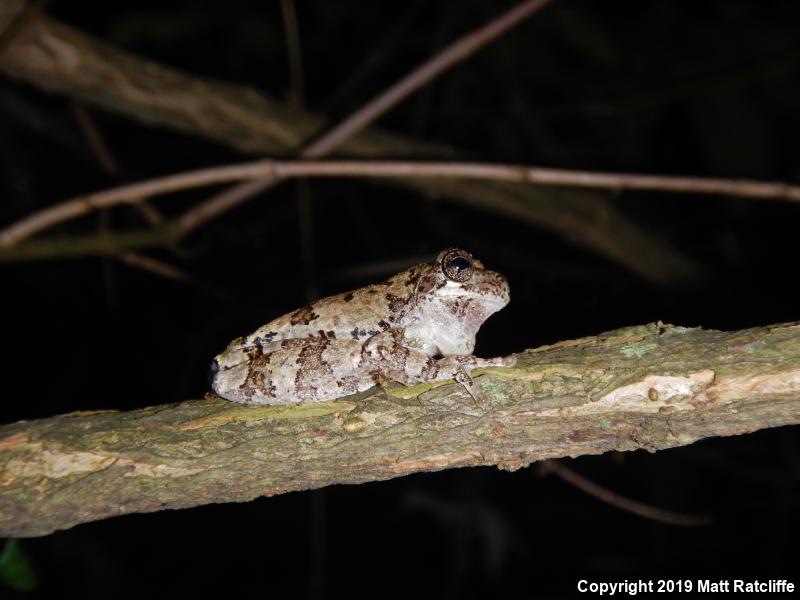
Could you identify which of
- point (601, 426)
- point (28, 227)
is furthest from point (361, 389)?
point (28, 227)

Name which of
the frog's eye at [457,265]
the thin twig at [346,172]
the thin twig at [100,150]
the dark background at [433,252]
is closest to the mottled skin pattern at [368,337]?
the frog's eye at [457,265]

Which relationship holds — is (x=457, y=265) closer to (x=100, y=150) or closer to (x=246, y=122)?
(x=246, y=122)

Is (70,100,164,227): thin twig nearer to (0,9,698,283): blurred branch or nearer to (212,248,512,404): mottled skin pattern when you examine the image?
(0,9,698,283): blurred branch

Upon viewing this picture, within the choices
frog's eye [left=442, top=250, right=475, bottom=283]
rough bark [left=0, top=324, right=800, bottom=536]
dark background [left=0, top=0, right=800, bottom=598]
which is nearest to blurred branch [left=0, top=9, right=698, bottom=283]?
dark background [left=0, top=0, right=800, bottom=598]

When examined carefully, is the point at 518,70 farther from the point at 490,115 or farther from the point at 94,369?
the point at 94,369

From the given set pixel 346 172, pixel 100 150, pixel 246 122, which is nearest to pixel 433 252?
pixel 246 122

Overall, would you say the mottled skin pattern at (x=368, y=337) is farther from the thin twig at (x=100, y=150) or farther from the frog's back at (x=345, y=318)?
the thin twig at (x=100, y=150)
